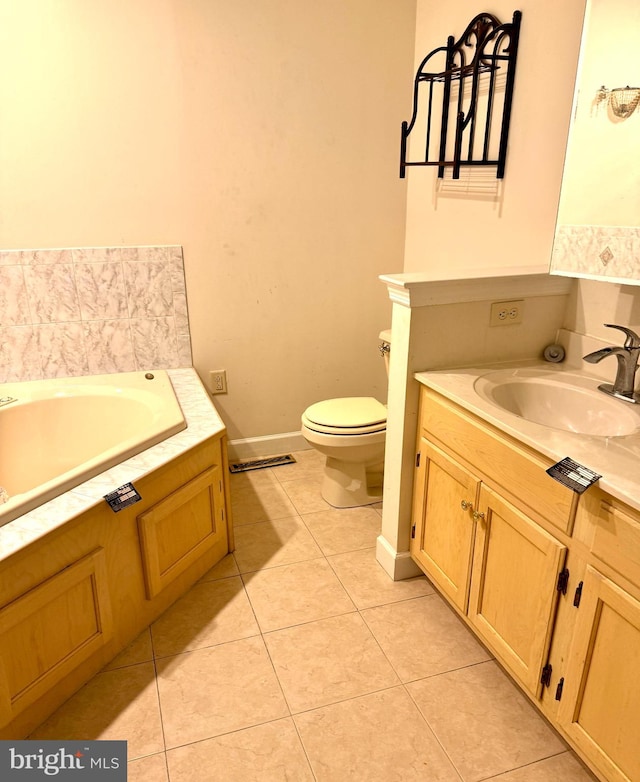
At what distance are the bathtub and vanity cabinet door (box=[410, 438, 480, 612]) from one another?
90cm

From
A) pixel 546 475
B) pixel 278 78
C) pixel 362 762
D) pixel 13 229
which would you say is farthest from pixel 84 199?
pixel 362 762

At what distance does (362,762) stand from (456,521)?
0.69 metres

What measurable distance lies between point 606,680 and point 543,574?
25cm

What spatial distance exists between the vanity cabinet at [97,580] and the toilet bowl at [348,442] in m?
0.47

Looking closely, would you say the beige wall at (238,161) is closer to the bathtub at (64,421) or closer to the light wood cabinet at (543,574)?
the bathtub at (64,421)

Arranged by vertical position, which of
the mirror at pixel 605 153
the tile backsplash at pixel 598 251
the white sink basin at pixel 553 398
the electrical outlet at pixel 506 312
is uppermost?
the mirror at pixel 605 153

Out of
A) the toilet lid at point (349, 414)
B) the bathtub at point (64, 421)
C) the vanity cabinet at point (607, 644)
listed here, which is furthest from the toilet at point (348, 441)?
the vanity cabinet at point (607, 644)

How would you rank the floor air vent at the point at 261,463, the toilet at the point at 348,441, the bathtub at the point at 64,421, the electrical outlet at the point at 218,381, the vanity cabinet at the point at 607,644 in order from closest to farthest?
the vanity cabinet at the point at 607,644 < the bathtub at the point at 64,421 < the toilet at the point at 348,441 < the electrical outlet at the point at 218,381 < the floor air vent at the point at 261,463

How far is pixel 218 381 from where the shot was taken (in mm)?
2908

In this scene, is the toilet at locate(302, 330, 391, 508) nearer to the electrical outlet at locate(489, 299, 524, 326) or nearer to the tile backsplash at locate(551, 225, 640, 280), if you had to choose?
the electrical outlet at locate(489, 299, 524, 326)

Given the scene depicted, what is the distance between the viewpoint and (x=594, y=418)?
1.69m

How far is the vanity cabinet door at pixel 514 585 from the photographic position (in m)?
1.43

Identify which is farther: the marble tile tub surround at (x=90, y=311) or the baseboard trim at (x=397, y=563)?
the marble tile tub surround at (x=90, y=311)

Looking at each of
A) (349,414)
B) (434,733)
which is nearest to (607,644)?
(434,733)
